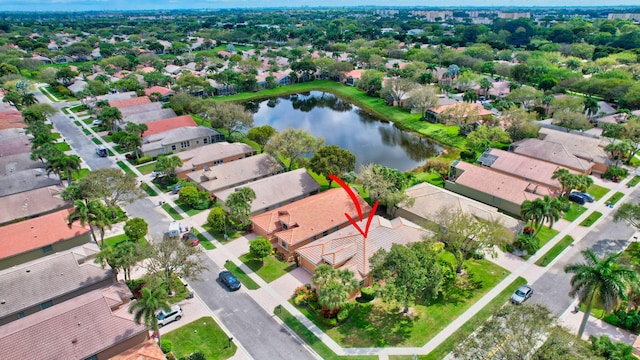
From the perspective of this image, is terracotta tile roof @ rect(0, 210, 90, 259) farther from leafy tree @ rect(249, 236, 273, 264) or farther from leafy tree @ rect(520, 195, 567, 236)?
leafy tree @ rect(520, 195, 567, 236)

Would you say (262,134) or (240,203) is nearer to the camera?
(240,203)

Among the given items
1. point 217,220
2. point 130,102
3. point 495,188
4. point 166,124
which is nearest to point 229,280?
point 217,220

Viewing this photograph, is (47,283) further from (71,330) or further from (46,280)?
(71,330)

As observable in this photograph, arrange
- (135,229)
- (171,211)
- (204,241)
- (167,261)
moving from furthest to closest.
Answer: (171,211)
(204,241)
(135,229)
(167,261)

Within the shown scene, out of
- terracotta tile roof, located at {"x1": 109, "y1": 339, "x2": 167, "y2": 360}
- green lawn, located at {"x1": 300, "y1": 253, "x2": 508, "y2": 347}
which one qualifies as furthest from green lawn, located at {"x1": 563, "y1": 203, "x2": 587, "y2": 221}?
terracotta tile roof, located at {"x1": 109, "y1": 339, "x2": 167, "y2": 360}

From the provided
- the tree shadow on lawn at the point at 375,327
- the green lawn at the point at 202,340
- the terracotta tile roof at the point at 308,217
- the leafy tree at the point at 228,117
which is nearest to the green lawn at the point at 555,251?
the tree shadow on lawn at the point at 375,327

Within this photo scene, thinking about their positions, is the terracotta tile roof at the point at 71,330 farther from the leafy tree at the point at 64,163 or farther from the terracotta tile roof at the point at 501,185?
the terracotta tile roof at the point at 501,185

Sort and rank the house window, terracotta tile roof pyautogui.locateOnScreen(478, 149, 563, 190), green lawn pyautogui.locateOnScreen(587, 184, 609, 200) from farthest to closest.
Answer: green lawn pyautogui.locateOnScreen(587, 184, 609, 200)
terracotta tile roof pyautogui.locateOnScreen(478, 149, 563, 190)
the house window
